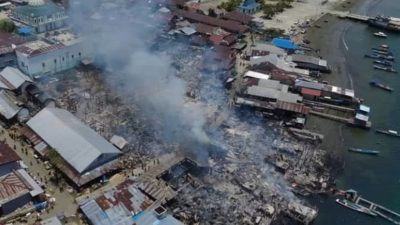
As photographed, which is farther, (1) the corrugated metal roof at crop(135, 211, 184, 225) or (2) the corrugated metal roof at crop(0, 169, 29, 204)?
(2) the corrugated metal roof at crop(0, 169, 29, 204)

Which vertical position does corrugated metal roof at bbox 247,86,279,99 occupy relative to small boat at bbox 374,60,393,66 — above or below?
below

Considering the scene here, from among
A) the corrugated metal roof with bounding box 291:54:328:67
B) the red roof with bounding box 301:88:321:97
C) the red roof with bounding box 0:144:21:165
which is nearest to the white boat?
the corrugated metal roof with bounding box 291:54:328:67

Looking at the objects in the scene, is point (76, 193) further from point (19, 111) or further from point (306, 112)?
point (306, 112)

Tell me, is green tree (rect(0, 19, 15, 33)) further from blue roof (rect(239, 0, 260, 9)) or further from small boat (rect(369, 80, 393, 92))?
small boat (rect(369, 80, 393, 92))

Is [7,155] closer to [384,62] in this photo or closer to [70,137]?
[70,137]

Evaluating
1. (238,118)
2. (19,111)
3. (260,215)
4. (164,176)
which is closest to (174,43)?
(238,118)

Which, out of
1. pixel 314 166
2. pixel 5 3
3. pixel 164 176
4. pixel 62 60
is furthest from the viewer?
pixel 5 3
